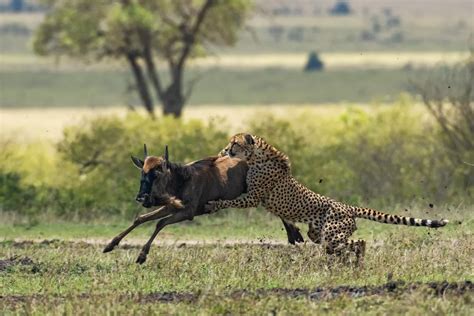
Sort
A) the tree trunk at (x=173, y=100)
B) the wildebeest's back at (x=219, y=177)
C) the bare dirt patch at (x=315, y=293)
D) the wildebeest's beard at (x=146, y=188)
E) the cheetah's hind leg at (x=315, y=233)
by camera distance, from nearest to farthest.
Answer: the bare dirt patch at (x=315, y=293), the wildebeest's beard at (x=146, y=188), the cheetah's hind leg at (x=315, y=233), the wildebeest's back at (x=219, y=177), the tree trunk at (x=173, y=100)

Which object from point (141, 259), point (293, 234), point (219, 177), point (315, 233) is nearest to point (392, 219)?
point (315, 233)

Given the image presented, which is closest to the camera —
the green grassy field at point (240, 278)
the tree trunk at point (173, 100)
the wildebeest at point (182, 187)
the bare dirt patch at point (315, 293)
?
the green grassy field at point (240, 278)

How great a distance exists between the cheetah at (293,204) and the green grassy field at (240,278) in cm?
24

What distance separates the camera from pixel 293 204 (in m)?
15.3

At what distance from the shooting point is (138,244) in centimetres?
1880

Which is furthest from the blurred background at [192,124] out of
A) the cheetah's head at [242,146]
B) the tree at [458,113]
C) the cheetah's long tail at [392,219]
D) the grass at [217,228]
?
the cheetah's head at [242,146]

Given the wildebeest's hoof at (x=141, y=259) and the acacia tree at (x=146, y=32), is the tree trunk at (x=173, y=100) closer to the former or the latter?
the acacia tree at (x=146, y=32)

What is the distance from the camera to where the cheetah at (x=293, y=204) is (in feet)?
48.4

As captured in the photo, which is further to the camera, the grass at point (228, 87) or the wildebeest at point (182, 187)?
the grass at point (228, 87)

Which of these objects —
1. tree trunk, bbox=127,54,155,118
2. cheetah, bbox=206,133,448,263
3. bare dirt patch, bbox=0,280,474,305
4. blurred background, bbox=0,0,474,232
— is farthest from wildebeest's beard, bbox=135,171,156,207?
tree trunk, bbox=127,54,155,118

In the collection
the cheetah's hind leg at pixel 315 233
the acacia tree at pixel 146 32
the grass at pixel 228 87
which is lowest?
the grass at pixel 228 87

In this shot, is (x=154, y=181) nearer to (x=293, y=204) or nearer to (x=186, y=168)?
(x=186, y=168)

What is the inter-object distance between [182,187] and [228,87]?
315ft

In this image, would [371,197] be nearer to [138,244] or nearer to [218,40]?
[138,244]
